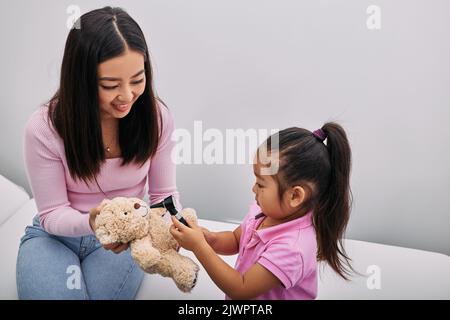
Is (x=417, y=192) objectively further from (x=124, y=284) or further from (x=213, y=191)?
(x=124, y=284)

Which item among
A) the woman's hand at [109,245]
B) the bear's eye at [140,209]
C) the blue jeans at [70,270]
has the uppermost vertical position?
the bear's eye at [140,209]

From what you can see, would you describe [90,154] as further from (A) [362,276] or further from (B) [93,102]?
(A) [362,276]

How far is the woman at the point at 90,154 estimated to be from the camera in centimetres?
87

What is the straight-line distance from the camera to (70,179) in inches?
40.3

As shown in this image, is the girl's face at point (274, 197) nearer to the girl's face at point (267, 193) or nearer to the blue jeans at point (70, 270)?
the girl's face at point (267, 193)

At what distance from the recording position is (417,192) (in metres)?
1.32

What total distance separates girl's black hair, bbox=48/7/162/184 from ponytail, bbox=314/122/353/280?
1.23 feet

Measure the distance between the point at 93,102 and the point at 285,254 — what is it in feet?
1.50

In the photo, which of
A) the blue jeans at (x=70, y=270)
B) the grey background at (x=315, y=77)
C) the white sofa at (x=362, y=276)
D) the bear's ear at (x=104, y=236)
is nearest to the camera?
the bear's ear at (x=104, y=236)

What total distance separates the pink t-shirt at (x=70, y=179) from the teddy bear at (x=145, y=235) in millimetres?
127

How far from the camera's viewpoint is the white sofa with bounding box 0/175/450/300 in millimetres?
1073

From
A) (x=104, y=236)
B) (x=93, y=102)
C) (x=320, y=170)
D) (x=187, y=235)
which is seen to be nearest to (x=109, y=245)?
(x=104, y=236)

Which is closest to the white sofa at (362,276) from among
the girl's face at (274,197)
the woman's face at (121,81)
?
the girl's face at (274,197)
